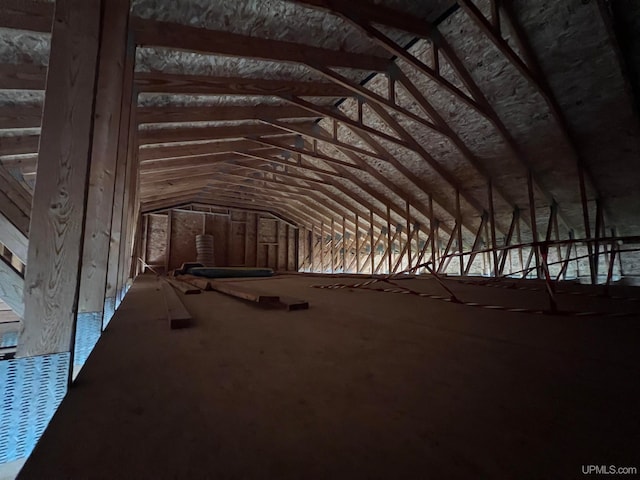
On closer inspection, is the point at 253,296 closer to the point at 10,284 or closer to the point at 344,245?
the point at 10,284

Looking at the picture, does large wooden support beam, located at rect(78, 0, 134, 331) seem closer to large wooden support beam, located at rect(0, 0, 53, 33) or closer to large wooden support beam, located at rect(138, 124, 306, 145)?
large wooden support beam, located at rect(0, 0, 53, 33)

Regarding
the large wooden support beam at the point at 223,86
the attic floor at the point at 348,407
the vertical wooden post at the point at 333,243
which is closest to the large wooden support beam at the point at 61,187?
the attic floor at the point at 348,407

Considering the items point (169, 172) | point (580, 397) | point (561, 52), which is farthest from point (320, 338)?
point (169, 172)

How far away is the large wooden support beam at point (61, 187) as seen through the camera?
1.23m

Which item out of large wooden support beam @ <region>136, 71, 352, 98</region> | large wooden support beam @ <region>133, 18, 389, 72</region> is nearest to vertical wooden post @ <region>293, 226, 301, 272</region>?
large wooden support beam @ <region>136, 71, 352, 98</region>

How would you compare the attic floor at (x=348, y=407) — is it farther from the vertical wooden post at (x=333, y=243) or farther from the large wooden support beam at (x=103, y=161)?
Result: the vertical wooden post at (x=333, y=243)

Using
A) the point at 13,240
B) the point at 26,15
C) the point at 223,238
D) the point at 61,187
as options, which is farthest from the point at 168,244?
the point at 61,187

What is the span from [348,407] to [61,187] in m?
1.49

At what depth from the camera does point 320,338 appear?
1575mm

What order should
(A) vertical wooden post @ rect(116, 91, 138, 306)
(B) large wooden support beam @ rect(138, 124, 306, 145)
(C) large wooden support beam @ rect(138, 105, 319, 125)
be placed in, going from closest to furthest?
(A) vertical wooden post @ rect(116, 91, 138, 306), (C) large wooden support beam @ rect(138, 105, 319, 125), (B) large wooden support beam @ rect(138, 124, 306, 145)

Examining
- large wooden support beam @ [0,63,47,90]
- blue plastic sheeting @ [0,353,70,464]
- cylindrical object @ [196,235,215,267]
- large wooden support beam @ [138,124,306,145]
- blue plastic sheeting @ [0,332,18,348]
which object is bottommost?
blue plastic sheeting @ [0,332,18,348]

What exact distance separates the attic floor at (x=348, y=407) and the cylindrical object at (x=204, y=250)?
33.5ft

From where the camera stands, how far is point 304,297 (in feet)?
11.1

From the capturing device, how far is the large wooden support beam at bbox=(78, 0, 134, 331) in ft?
6.23
